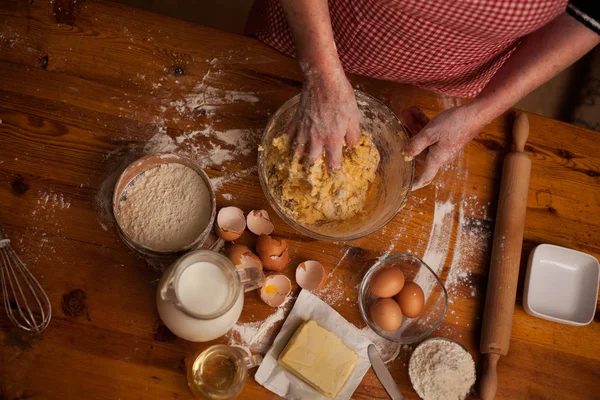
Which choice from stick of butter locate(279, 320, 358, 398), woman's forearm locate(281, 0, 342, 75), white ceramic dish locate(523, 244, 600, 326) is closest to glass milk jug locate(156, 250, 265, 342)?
stick of butter locate(279, 320, 358, 398)

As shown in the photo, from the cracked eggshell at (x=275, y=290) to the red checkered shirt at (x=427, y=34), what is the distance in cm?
61

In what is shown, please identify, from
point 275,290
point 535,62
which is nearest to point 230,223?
point 275,290

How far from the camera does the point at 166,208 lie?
116cm

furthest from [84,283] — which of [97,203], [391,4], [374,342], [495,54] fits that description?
[495,54]

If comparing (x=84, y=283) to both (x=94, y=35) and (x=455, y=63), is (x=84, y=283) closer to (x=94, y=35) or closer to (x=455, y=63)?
(x=94, y=35)

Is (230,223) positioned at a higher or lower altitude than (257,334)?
higher

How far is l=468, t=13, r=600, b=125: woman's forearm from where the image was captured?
1121 millimetres

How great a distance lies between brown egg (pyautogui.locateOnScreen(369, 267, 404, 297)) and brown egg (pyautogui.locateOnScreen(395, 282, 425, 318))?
0.02 metres

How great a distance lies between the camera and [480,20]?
106 centimetres

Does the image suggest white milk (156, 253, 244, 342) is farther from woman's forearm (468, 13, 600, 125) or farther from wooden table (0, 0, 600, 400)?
woman's forearm (468, 13, 600, 125)

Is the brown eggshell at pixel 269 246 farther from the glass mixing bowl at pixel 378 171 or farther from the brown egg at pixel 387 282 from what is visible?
the brown egg at pixel 387 282

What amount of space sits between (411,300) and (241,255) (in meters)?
0.45

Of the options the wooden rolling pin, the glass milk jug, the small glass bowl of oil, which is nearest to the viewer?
the glass milk jug

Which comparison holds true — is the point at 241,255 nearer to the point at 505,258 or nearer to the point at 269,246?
the point at 269,246
